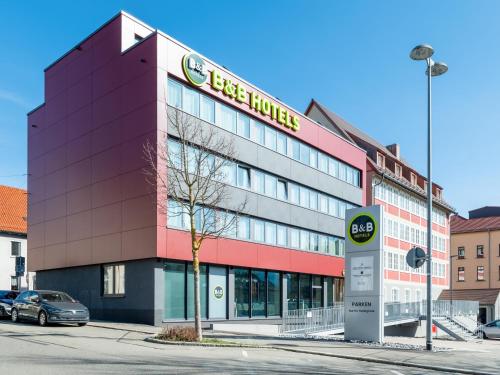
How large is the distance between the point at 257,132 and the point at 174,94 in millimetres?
7302

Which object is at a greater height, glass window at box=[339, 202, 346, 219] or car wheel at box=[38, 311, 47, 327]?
glass window at box=[339, 202, 346, 219]

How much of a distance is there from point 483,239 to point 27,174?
2190 inches

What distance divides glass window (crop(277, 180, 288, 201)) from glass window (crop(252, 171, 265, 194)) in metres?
1.83

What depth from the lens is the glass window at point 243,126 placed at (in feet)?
107

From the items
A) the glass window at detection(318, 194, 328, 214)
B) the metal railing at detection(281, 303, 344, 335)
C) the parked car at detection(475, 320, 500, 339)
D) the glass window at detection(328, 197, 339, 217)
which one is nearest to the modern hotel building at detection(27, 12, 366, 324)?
the glass window at detection(318, 194, 328, 214)

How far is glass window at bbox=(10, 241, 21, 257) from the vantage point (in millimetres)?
53000

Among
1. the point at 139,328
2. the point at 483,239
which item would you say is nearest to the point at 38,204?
the point at 139,328

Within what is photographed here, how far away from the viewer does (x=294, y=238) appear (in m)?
36.8

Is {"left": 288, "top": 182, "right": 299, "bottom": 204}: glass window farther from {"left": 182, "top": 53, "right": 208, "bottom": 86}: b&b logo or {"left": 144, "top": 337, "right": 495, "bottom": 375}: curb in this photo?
{"left": 144, "top": 337, "right": 495, "bottom": 375}: curb

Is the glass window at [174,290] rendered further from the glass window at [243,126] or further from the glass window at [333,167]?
the glass window at [333,167]

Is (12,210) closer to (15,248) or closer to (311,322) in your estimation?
(15,248)

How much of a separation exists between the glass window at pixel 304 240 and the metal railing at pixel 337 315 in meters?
4.18

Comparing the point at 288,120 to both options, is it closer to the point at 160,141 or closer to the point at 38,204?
the point at 160,141

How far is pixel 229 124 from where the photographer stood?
104ft
